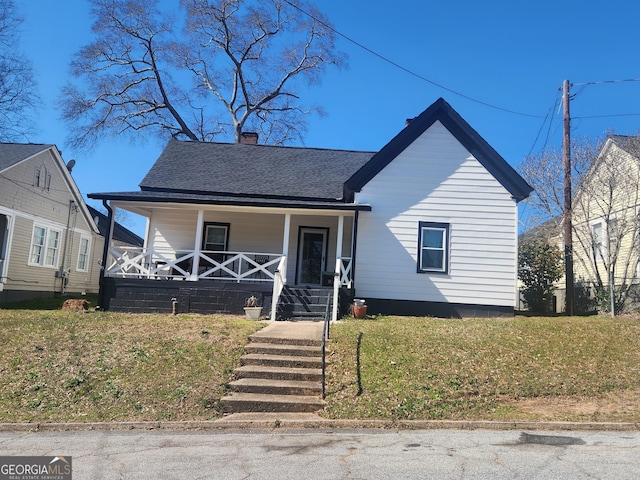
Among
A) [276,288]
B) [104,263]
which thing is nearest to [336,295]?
[276,288]

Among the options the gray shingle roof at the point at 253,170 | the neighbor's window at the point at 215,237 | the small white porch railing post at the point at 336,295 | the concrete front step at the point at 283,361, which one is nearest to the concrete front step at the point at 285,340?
the concrete front step at the point at 283,361

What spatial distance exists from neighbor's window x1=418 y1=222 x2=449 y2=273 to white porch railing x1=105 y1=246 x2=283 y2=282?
13.5 ft

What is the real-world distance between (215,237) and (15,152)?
9971 millimetres

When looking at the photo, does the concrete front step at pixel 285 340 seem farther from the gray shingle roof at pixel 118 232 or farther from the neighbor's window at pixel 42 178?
the gray shingle roof at pixel 118 232

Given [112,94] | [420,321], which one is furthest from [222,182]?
[112,94]

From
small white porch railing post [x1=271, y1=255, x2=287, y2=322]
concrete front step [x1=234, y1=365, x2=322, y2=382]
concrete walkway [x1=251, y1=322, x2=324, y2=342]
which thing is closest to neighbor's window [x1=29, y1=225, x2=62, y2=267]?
small white porch railing post [x1=271, y1=255, x2=287, y2=322]

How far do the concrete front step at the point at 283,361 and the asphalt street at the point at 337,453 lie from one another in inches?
78.4

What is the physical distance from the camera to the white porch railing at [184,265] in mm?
13609

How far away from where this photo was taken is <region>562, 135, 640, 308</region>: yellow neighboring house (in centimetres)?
1503

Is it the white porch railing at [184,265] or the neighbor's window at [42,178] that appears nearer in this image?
the white porch railing at [184,265]

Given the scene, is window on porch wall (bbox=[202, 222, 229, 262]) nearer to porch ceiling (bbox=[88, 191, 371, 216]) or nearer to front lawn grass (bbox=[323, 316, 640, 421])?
porch ceiling (bbox=[88, 191, 371, 216])

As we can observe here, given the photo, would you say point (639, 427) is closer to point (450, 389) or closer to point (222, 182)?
point (450, 389)

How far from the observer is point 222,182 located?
1620 cm

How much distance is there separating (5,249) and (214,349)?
13.4m
